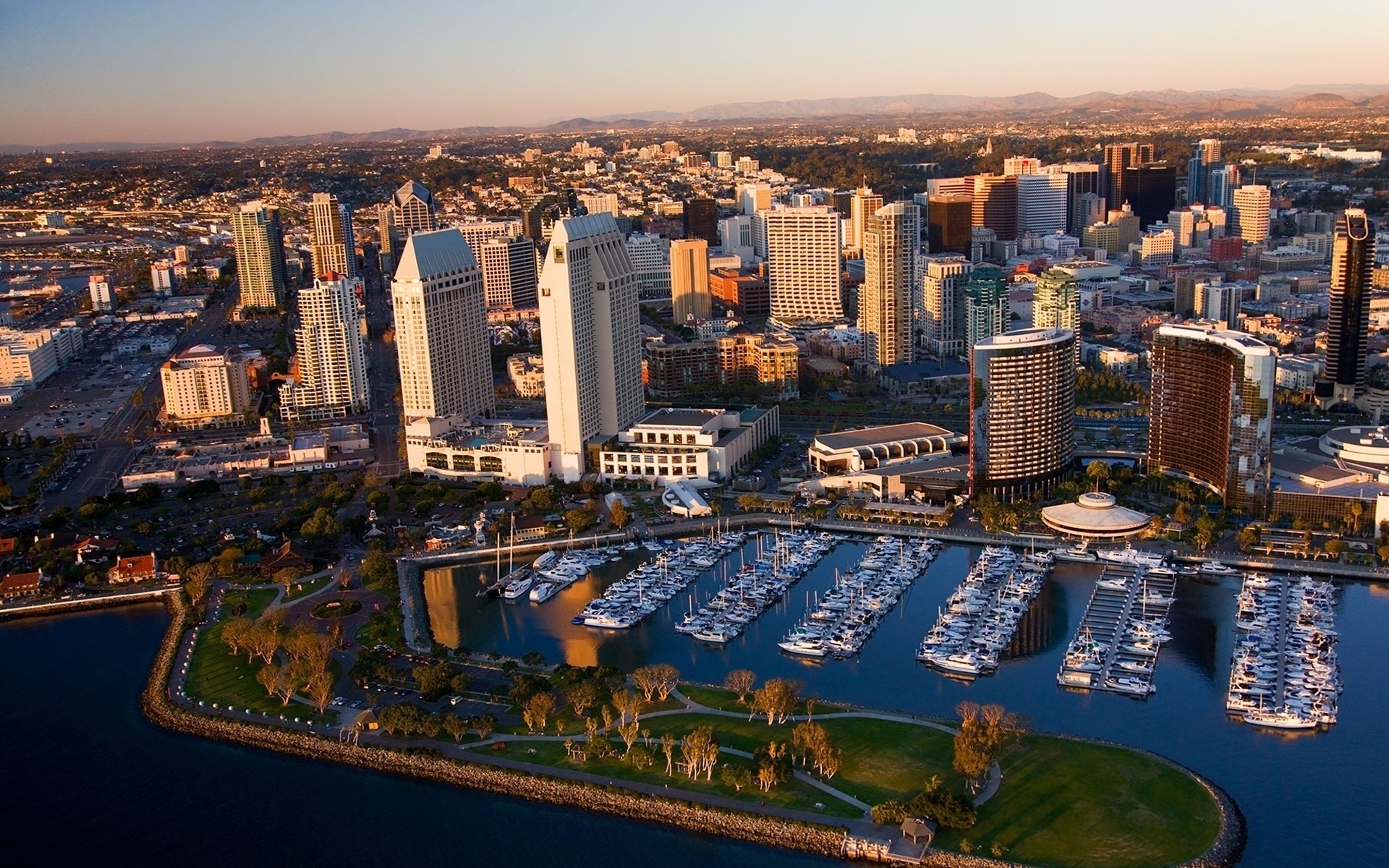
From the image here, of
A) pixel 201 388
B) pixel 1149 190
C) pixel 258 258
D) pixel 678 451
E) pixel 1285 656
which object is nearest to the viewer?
pixel 1285 656

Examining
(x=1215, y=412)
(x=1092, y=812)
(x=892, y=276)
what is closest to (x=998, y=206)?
(x=892, y=276)

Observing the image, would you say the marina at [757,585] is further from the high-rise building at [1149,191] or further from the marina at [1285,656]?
the high-rise building at [1149,191]

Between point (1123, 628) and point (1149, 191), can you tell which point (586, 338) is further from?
point (1149, 191)

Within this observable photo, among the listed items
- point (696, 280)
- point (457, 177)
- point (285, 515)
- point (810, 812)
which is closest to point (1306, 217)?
point (696, 280)

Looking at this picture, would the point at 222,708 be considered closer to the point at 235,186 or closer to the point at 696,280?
the point at 696,280

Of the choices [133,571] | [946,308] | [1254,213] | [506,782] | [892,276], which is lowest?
[506,782]

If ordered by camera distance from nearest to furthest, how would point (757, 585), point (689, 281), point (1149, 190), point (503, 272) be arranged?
point (757, 585)
point (689, 281)
point (503, 272)
point (1149, 190)

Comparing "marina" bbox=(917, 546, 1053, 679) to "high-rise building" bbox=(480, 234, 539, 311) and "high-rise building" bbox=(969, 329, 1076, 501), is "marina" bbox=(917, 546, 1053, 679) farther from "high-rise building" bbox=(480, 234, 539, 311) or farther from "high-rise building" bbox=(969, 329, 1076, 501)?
"high-rise building" bbox=(480, 234, 539, 311)

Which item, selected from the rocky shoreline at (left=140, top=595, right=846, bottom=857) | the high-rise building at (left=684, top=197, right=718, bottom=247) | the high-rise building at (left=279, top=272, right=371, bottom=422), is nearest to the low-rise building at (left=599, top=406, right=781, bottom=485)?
the high-rise building at (left=279, top=272, right=371, bottom=422)
